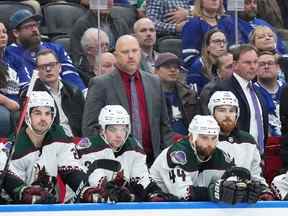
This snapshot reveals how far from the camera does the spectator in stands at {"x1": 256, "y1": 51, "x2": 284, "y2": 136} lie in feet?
34.5

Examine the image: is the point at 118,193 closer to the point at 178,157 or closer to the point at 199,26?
the point at 178,157

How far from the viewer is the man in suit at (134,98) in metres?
9.33

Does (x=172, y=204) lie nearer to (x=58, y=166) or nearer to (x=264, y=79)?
(x=58, y=166)

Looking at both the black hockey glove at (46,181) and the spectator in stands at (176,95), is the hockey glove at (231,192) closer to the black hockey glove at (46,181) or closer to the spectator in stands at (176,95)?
the black hockey glove at (46,181)

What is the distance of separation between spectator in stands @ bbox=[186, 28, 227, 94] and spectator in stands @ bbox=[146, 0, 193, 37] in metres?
1.12

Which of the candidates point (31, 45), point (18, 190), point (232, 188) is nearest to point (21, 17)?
point (31, 45)

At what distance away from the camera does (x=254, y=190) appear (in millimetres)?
7969

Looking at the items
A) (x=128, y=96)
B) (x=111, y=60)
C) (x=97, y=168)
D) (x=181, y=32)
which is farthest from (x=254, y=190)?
(x=181, y=32)

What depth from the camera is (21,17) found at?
10555 mm

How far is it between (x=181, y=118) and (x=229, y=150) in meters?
1.17

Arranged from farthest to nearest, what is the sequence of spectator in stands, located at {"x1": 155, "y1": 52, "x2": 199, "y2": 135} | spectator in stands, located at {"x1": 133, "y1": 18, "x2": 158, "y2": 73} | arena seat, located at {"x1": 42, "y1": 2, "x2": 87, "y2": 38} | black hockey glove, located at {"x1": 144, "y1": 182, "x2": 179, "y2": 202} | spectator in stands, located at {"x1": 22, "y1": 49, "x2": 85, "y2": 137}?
arena seat, located at {"x1": 42, "y1": 2, "x2": 87, "y2": 38}, spectator in stands, located at {"x1": 133, "y1": 18, "x2": 158, "y2": 73}, spectator in stands, located at {"x1": 155, "y1": 52, "x2": 199, "y2": 135}, spectator in stands, located at {"x1": 22, "y1": 49, "x2": 85, "y2": 137}, black hockey glove, located at {"x1": 144, "y1": 182, "x2": 179, "y2": 202}

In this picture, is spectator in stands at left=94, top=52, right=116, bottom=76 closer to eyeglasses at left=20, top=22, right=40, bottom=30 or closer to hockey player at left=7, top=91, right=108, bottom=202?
eyeglasses at left=20, top=22, right=40, bottom=30

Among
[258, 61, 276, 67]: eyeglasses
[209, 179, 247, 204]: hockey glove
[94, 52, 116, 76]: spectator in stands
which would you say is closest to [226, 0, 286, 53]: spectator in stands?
[258, 61, 276, 67]: eyeglasses

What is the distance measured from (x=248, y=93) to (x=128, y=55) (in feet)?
3.62
